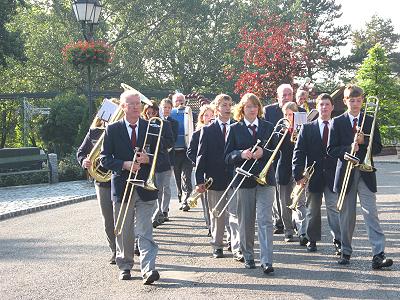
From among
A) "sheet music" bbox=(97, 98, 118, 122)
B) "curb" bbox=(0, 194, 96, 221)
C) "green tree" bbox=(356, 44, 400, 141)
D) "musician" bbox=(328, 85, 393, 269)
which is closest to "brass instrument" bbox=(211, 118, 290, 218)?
"musician" bbox=(328, 85, 393, 269)

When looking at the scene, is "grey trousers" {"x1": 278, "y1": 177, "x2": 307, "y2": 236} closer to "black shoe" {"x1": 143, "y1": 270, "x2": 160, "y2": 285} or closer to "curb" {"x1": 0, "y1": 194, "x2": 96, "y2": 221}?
"black shoe" {"x1": 143, "y1": 270, "x2": 160, "y2": 285}

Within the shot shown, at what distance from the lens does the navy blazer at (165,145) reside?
10.9 metres

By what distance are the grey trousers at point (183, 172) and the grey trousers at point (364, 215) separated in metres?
5.85

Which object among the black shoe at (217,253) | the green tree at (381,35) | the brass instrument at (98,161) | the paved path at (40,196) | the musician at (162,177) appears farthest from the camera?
the green tree at (381,35)

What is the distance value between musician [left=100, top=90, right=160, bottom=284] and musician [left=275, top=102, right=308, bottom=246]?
284cm

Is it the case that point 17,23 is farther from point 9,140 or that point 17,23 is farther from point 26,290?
point 26,290

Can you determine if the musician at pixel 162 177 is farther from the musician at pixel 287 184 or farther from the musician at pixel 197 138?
the musician at pixel 287 184

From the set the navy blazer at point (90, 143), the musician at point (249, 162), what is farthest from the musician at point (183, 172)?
the musician at point (249, 162)

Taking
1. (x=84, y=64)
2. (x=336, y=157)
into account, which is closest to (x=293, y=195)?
(x=336, y=157)

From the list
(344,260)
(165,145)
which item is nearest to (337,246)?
(344,260)

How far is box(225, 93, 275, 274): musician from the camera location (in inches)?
336

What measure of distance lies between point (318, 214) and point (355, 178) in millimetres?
1140

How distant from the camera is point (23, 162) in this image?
22656 mm

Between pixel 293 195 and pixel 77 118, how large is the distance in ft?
71.7
